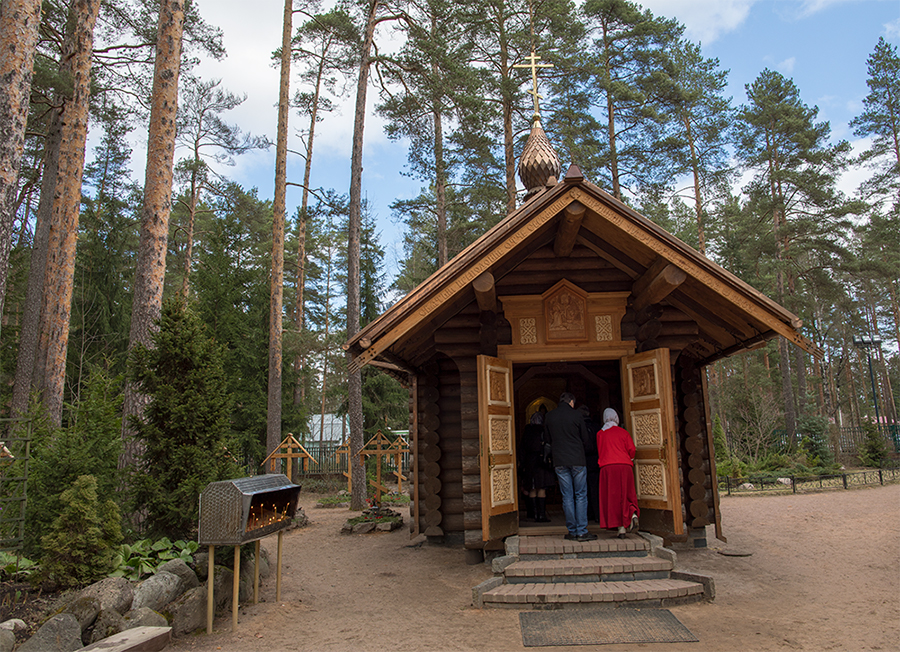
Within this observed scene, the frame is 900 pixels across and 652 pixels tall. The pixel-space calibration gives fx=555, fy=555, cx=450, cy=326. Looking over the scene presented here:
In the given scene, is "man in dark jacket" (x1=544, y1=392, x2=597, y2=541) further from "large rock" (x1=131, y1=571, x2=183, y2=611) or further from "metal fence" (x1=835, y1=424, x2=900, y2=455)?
"metal fence" (x1=835, y1=424, x2=900, y2=455)

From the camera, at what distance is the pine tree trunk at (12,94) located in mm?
6082

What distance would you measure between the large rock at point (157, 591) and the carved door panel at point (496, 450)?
3402 mm

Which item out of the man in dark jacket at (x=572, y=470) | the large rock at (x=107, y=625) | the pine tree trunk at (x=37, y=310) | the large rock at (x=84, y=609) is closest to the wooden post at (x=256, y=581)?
the large rock at (x=107, y=625)

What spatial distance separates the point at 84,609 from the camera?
461cm

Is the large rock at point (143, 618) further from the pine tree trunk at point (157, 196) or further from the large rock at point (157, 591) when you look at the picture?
the pine tree trunk at point (157, 196)

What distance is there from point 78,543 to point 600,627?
189 inches

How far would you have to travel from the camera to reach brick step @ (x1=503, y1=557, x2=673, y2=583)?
237 inches

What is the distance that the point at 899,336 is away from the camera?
31625mm

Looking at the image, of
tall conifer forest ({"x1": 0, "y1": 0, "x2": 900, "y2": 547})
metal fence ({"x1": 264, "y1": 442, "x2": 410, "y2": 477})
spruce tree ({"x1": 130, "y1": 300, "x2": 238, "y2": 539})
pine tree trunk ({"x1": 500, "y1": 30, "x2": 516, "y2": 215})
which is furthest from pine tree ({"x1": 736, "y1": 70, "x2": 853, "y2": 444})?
spruce tree ({"x1": 130, "y1": 300, "x2": 238, "y2": 539})

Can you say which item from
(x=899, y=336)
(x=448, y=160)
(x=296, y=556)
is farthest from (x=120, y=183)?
(x=899, y=336)

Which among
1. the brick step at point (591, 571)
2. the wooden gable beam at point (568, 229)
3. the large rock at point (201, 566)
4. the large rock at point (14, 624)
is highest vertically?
the wooden gable beam at point (568, 229)

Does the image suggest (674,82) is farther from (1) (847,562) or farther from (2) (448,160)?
(1) (847,562)

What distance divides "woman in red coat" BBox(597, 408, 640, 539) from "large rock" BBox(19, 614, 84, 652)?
217 inches

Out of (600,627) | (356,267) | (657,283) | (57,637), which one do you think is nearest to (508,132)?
(356,267)
